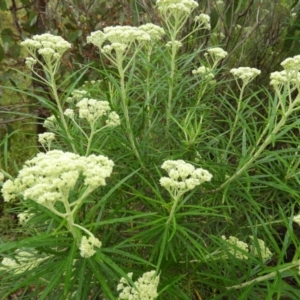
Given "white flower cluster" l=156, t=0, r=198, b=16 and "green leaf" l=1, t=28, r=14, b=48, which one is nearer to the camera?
"white flower cluster" l=156, t=0, r=198, b=16

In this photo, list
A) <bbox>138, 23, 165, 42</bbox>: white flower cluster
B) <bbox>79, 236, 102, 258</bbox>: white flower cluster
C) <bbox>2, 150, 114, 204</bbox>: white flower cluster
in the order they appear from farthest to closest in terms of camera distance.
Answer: <bbox>138, 23, 165, 42</bbox>: white flower cluster → <bbox>79, 236, 102, 258</bbox>: white flower cluster → <bbox>2, 150, 114, 204</bbox>: white flower cluster

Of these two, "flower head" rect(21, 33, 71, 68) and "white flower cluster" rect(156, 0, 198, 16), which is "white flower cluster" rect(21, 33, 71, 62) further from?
"white flower cluster" rect(156, 0, 198, 16)

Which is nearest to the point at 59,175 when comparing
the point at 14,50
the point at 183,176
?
the point at 183,176

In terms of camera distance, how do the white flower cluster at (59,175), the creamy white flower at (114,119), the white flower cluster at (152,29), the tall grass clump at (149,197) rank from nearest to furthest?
the white flower cluster at (59,175)
the tall grass clump at (149,197)
the creamy white flower at (114,119)
the white flower cluster at (152,29)

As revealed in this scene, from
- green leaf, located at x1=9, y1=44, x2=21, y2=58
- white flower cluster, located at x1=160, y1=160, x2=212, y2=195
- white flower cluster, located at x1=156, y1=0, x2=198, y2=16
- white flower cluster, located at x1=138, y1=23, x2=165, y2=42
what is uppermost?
white flower cluster, located at x1=156, y1=0, x2=198, y2=16

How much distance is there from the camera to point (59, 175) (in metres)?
1.51

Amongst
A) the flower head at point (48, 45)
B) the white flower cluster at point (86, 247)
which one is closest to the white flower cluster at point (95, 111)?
the flower head at point (48, 45)

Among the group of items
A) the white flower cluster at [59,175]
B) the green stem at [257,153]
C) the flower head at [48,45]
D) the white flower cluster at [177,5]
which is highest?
the white flower cluster at [177,5]

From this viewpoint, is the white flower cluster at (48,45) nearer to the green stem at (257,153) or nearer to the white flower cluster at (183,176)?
the white flower cluster at (183,176)

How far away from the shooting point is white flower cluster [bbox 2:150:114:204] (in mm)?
1450

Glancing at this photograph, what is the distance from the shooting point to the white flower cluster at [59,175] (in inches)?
57.1

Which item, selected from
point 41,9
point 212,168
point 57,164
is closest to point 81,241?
point 57,164

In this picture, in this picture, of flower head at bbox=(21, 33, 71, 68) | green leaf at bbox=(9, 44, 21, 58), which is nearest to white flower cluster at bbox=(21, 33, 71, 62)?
flower head at bbox=(21, 33, 71, 68)

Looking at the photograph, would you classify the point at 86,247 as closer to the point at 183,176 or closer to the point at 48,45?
the point at 183,176
